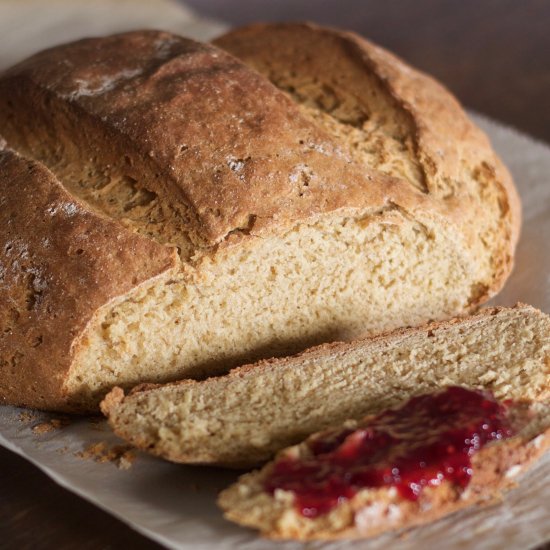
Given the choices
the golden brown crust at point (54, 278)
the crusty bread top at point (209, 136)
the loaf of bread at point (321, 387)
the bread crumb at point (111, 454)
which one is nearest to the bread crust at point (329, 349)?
the loaf of bread at point (321, 387)

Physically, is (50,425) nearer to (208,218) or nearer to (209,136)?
(208,218)

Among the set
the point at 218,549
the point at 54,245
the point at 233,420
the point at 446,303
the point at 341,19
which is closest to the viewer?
the point at 218,549

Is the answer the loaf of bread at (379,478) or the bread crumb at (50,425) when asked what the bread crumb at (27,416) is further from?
the loaf of bread at (379,478)

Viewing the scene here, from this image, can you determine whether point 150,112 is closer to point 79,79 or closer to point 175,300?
point 79,79

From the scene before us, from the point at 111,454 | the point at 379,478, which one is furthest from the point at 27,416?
the point at 379,478

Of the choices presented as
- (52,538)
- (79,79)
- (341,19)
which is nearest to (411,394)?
(52,538)

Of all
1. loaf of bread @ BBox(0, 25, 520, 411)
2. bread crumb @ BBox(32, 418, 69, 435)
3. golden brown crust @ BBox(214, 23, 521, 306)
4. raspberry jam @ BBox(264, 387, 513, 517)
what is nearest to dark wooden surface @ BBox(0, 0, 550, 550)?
golden brown crust @ BBox(214, 23, 521, 306)
